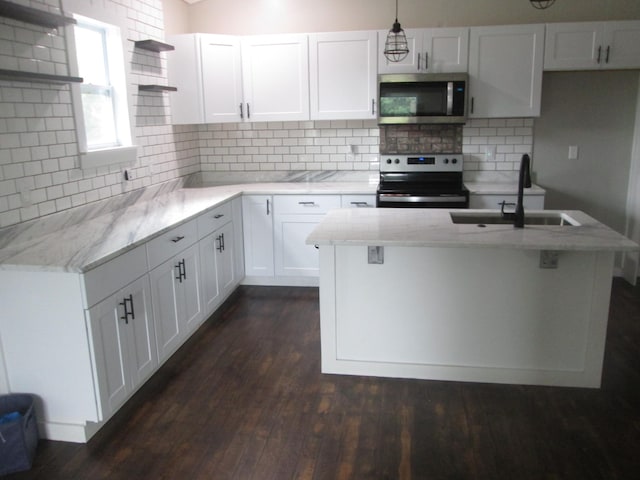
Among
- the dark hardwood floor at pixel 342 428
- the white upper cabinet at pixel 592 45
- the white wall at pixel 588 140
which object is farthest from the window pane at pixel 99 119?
the white wall at pixel 588 140

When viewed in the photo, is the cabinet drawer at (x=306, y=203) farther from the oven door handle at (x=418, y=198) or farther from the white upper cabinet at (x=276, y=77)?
the white upper cabinet at (x=276, y=77)

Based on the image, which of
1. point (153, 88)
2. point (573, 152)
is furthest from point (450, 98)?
point (153, 88)

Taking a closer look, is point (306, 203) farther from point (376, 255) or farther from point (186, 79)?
point (376, 255)

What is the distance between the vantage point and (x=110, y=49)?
3.78 m

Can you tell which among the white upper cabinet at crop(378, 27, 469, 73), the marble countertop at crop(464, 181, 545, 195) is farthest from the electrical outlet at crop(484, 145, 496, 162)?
the white upper cabinet at crop(378, 27, 469, 73)

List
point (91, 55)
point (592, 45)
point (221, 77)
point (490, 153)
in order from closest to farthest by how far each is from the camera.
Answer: point (91, 55), point (592, 45), point (221, 77), point (490, 153)

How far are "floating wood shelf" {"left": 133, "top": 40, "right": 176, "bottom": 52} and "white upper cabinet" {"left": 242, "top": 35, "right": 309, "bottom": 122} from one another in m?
0.72

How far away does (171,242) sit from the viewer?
A: 3.29 metres

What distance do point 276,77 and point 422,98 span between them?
4.32 feet

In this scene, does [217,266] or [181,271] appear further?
[217,266]

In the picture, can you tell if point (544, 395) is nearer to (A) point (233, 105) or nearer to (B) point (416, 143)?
(B) point (416, 143)

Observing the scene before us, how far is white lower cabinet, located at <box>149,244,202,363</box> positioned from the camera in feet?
10.3

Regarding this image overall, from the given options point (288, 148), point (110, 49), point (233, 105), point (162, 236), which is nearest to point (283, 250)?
point (288, 148)

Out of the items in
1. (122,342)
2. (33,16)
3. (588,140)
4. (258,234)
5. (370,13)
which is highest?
(370,13)
